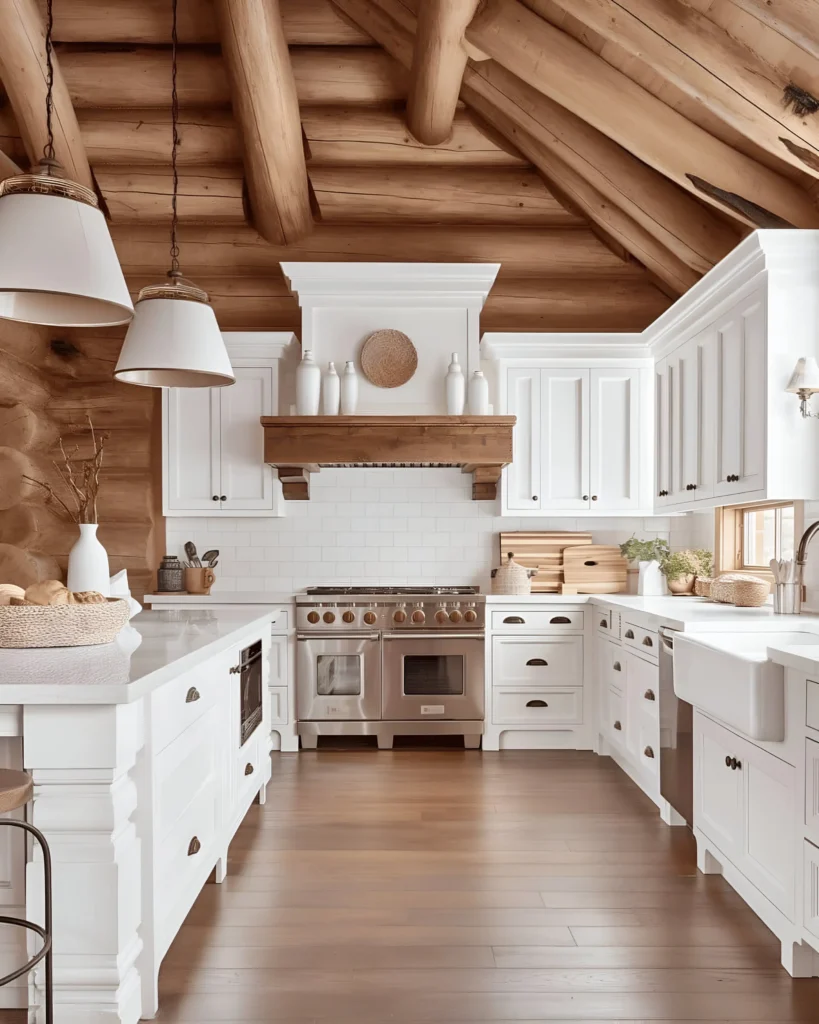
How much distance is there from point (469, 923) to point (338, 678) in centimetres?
259

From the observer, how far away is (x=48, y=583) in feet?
7.90

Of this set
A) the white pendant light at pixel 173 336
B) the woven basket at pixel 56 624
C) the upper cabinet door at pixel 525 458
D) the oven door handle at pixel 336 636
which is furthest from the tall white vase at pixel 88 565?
the upper cabinet door at pixel 525 458

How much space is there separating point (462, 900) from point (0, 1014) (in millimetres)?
1458

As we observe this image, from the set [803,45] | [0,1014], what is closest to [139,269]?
[803,45]

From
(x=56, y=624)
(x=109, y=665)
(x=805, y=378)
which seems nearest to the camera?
(x=109, y=665)

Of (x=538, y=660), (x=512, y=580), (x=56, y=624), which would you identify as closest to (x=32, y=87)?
(x=56, y=624)

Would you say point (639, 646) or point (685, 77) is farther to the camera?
point (639, 646)

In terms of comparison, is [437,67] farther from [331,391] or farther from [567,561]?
[567,561]

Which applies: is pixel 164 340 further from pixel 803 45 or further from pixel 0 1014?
pixel 803 45

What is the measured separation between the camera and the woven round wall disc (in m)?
5.33

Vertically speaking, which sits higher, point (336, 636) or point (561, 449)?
point (561, 449)

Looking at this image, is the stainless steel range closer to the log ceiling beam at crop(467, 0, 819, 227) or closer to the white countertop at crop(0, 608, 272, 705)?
Answer: the white countertop at crop(0, 608, 272, 705)

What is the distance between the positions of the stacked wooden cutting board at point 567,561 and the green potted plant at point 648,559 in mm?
147

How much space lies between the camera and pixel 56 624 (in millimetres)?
2291
